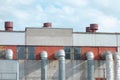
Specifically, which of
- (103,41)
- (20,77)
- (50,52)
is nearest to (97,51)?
(103,41)

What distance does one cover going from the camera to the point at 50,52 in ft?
180

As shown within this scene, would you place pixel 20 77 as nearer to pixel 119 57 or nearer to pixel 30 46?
pixel 30 46

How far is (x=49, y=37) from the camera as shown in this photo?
55094mm

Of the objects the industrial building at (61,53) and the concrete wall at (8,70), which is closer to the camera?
the concrete wall at (8,70)

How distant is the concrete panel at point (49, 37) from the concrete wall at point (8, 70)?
4557 mm

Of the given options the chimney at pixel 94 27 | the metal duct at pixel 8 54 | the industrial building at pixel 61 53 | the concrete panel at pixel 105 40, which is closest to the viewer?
the metal duct at pixel 8 54

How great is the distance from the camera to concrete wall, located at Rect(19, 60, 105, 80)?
53.7 m

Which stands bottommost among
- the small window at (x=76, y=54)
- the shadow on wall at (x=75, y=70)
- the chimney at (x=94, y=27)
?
the shadow on wall at (x=75, y=70)

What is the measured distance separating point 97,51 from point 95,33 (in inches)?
77.2

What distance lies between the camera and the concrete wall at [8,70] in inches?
1987

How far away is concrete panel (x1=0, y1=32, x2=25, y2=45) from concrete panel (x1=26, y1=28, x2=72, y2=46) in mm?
631

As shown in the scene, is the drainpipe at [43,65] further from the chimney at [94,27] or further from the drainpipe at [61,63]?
the chimney at [94,27]

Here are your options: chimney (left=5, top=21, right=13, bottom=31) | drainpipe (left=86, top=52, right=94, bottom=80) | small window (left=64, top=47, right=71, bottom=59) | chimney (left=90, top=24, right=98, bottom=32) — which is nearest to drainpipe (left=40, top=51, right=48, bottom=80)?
small window (left=64, top=47, right=71, bottom=59)

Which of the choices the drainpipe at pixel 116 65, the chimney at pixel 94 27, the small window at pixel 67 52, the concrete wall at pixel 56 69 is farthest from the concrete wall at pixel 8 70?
the chimney at pixel 94 27
